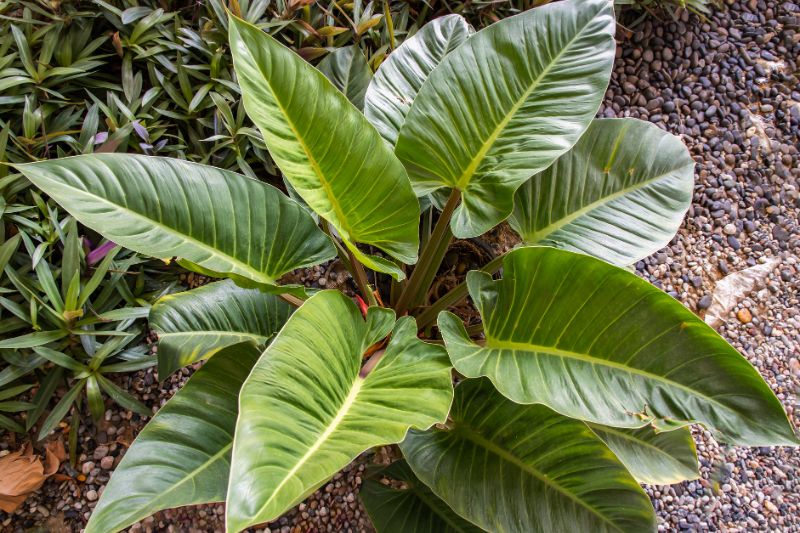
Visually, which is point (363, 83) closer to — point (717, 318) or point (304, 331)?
point (304, 331)

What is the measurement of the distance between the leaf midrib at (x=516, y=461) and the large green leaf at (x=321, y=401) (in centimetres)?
16

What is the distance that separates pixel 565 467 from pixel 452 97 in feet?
2.14

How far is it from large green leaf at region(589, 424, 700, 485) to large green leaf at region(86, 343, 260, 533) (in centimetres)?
67

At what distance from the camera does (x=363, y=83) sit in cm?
139

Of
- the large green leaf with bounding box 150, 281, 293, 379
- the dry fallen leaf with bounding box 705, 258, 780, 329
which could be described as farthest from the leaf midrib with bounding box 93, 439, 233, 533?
the dry fallen leaf with bounding box 705, 258, 780, 329

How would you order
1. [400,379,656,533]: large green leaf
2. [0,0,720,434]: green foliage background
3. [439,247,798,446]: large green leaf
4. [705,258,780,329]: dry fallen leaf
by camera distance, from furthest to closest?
[705,258,780,329]: dry fallen leaf
[0,0,720,434]: green foliage background
[400,379,656,533]: large green leaf
[439,247,798,446]: large green leaf

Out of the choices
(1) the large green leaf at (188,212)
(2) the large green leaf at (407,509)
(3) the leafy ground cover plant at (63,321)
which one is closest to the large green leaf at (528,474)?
(2) the large green leaf at (407,509)

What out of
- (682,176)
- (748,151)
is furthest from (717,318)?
(682,176)

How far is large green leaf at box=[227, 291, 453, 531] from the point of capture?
2.26ft

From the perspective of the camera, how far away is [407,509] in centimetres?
117

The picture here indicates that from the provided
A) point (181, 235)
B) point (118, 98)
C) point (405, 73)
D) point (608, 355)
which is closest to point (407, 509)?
point (608, 355)

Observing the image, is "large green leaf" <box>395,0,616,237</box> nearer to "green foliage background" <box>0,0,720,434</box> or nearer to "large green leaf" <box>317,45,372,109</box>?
"large green leaf" <box>317,45,372,109</box>

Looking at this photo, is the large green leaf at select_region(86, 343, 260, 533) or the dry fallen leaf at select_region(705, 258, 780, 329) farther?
the dry fallen leaf at select_region(705, 258, 780, 329)

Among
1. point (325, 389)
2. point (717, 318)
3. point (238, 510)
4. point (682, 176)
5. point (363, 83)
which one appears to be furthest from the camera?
point (717, 318)
